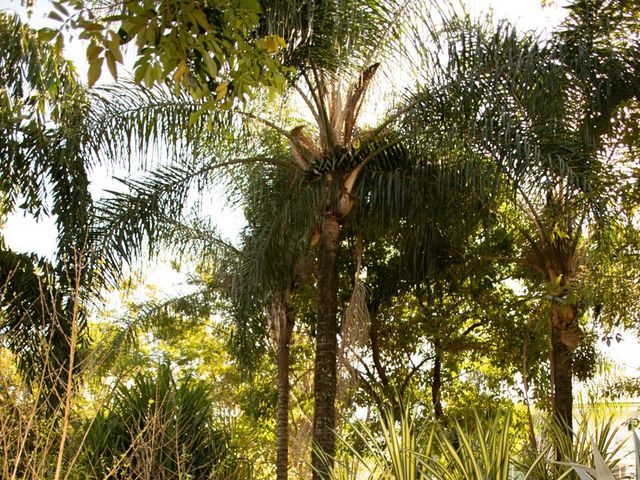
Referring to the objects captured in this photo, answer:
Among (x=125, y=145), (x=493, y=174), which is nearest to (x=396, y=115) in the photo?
(x=493, y=174)

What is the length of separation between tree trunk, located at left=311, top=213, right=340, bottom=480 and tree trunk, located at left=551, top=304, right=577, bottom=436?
2.74m

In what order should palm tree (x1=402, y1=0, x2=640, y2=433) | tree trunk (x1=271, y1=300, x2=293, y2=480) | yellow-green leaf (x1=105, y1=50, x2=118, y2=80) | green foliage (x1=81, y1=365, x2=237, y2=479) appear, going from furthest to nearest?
tree trunk (x1=271, y1=300, x2=293, y2=480)
green foliage (x1=81, y1=365, x2=237, y2=479)
palm tree (x1=402, y1=0, x2=640, y2=433)
yellow-green leaf (x1=105, y1=50, x2=118, y2=80)

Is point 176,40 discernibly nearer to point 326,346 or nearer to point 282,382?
point 326,346

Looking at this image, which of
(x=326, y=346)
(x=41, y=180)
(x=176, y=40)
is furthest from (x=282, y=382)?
(x=176, y=40)

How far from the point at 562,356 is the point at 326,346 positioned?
303 cm

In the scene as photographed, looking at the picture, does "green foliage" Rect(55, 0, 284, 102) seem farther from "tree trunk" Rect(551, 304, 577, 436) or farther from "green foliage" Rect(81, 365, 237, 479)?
"tree trunk" Rect(551, 304, 577, 436)

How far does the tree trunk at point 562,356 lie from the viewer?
9859 millimetres

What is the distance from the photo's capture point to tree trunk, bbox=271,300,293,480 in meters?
12.4

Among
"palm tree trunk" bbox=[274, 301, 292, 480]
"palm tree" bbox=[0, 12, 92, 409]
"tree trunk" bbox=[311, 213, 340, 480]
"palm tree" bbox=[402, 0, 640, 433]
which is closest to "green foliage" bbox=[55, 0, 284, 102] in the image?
"palm tree" bbox=[402, 0, 640, 433]

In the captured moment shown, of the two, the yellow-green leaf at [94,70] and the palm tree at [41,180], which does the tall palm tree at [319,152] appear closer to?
the palm tree at [41,180]

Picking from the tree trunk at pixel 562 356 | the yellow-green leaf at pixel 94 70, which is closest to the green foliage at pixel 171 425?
the tree trunk at pixel 562 356

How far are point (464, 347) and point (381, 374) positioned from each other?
1.38 metres

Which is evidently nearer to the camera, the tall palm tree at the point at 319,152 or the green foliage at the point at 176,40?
the green foliage at the point at 176,40

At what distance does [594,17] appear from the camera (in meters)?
7.89
